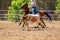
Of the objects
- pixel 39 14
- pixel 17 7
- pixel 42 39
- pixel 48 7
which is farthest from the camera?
pixel 48 7

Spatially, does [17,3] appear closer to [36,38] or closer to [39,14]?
[39,14]

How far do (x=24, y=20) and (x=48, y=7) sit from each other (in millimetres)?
13146

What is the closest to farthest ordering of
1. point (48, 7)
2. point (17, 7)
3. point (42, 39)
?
point (42, 39)
point (17, 7)
point (48, 7)

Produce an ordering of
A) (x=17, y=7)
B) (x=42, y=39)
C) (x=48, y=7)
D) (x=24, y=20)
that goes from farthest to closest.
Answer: (x=48, y=7) → (x=17, y=7) → (x=24, y=20) → (x=42, y=39)

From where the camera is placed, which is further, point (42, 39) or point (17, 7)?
point (17, 7)

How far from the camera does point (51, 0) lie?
22578mm

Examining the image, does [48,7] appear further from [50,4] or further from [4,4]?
[4,4]

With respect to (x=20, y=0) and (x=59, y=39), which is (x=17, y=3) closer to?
(x=20, y=0)

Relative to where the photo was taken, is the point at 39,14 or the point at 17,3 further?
the point at 17,3

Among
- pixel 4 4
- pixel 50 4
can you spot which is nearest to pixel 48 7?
pixel 50 4

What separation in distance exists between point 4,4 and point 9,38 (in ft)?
51.7

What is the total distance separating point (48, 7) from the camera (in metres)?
22.0

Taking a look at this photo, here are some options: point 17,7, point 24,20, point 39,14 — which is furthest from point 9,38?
point 17,7

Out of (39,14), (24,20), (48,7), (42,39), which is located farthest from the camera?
(48,7)
